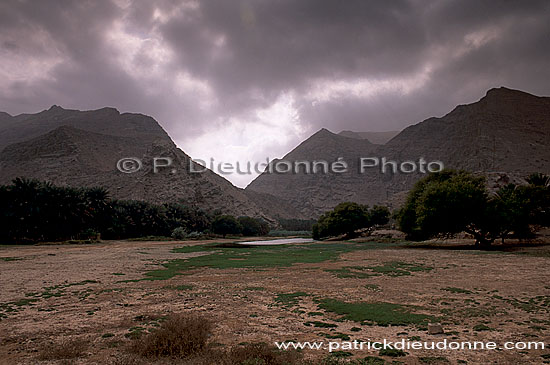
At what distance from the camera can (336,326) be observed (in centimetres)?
829

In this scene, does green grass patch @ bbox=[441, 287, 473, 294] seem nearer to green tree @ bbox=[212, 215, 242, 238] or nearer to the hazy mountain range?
green tree @ bbox=[212, 215, 242, 238]

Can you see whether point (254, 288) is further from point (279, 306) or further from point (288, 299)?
point (279, 306)

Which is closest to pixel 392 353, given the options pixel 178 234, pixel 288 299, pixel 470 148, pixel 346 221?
pixel 288 299

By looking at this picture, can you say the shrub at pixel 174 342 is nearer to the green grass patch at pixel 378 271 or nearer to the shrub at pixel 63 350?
the shrub at pixel 63 350

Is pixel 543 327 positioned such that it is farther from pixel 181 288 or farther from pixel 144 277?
pixel 144 277

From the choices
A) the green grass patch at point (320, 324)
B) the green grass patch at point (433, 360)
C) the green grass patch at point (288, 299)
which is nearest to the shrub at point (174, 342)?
the green grass patch at point (320, 324)

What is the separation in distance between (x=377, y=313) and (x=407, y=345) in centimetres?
248

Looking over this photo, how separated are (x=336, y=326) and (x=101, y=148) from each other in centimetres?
15187

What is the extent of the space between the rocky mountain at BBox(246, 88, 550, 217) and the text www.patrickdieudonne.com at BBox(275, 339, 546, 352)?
84570mm

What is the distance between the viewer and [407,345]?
22.3ft

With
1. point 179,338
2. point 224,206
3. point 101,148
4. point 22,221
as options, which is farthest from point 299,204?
point 179,338

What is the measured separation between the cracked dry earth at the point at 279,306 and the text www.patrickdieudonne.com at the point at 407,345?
24 centimetres

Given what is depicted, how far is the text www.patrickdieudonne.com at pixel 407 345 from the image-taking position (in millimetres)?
6621

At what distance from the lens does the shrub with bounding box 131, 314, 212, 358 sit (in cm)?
A: 623
